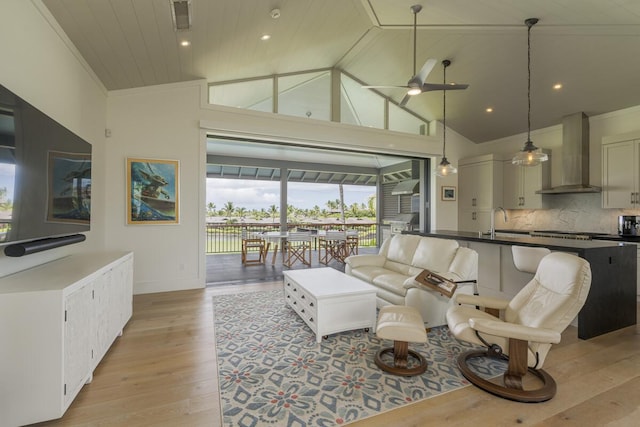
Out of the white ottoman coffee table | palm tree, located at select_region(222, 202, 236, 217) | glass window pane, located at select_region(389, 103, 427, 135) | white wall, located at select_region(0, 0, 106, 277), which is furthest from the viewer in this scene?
palm tree, located at select_region(222, 202, 236, 217)

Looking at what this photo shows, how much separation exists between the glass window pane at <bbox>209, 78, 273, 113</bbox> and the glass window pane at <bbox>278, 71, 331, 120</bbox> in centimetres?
21

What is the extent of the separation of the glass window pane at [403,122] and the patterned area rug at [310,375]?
425 cm

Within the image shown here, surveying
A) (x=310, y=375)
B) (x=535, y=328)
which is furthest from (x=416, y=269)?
(x=310, y=375)

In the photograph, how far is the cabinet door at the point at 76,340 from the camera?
1.72m

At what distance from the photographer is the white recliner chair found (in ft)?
6.25

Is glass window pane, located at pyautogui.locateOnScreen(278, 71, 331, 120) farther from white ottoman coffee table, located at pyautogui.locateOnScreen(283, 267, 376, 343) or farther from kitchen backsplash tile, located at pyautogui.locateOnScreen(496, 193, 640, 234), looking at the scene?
kitchen backsplash tile, located at pyautogui.locateOnScreen(496, 193, 640, 234)

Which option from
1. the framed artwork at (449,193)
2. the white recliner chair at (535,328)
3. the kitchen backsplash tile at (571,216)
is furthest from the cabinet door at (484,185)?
the white recliner chair at (535,328)

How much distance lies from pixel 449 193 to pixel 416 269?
11.8 feet

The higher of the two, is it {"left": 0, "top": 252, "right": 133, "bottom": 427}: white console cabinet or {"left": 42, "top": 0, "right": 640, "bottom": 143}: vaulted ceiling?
{"left": 42, "top": 0, "right": 640, "bottom": 143}: vaulted ceiling

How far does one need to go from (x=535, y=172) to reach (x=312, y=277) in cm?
505

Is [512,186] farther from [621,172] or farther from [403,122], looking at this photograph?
[403,122]

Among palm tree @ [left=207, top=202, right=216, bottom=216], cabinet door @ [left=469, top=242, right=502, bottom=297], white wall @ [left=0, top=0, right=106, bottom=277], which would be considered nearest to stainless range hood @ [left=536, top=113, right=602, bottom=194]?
cabinet door @ [left=469, top=242, right=502, bottom=297]

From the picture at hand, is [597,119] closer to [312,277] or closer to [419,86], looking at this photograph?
[419,86]

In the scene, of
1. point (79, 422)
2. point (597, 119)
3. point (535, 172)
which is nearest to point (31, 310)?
point (79, 422)
